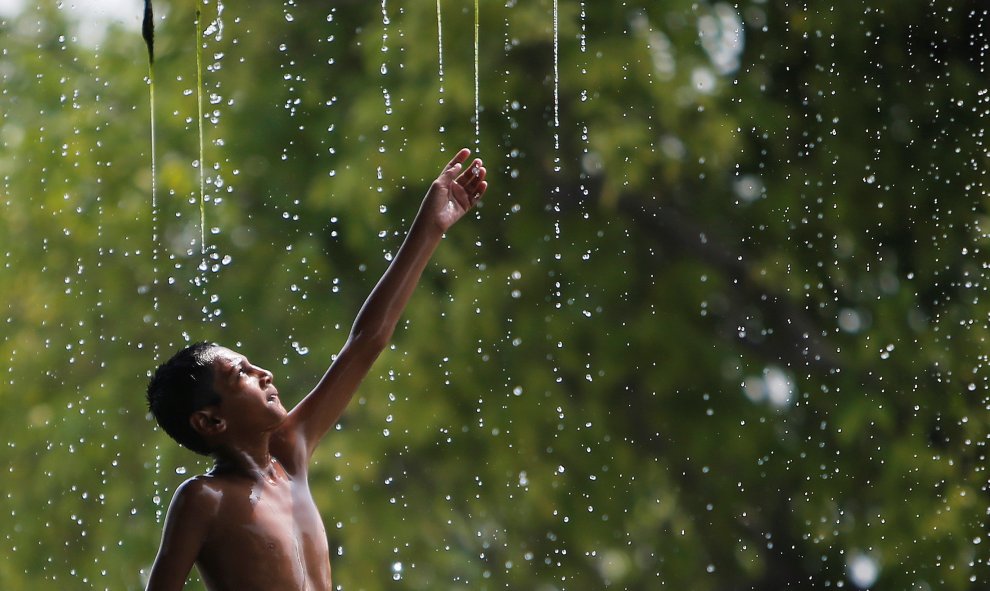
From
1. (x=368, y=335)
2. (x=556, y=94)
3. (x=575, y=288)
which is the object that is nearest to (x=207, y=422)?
(x=368, y=335)

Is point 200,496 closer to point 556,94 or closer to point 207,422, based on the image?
point 207,422

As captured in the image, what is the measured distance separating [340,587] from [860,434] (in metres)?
1.36

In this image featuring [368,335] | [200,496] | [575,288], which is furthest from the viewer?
[575,288]

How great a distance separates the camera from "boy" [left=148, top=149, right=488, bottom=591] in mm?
1416

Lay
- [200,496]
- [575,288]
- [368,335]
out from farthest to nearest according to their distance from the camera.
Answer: [575,288] → [368,335] → [200,496]

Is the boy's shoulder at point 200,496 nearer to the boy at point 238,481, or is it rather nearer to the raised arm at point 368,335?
the boy at point 238,481

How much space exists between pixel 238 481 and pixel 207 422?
0.22ft

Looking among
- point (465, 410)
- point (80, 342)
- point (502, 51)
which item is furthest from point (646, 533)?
point (80, 342)

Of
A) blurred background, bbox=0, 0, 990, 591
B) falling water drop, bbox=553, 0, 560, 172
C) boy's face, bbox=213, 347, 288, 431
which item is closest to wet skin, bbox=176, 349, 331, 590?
boy's face, bbox=213, 347, 288, 431

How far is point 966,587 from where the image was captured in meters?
3.57

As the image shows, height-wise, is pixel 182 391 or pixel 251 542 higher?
pixel 182 391

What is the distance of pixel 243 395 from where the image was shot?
1471 millimetres

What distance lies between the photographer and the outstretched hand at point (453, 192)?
1.64m

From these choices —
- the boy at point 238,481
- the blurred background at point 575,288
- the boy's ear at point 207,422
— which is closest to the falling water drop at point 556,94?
the blurred background at point 575,288
